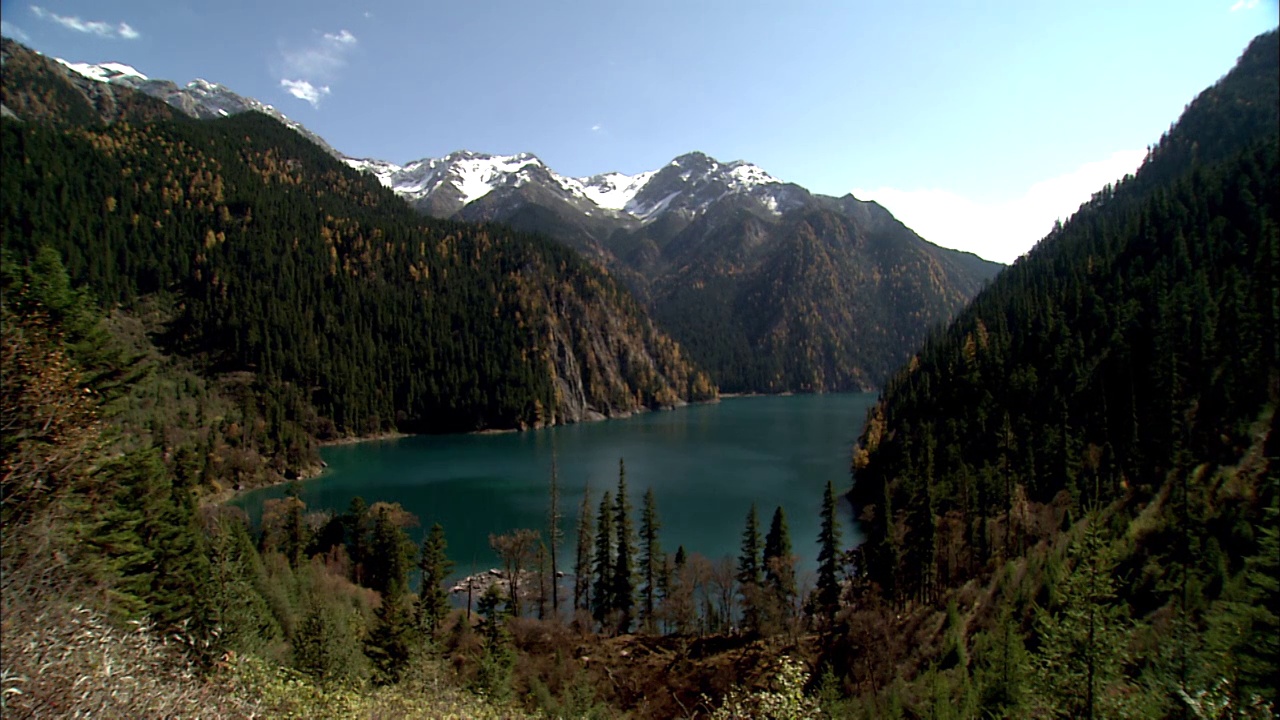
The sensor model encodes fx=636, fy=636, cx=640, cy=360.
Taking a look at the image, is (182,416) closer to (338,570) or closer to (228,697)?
(338,570)

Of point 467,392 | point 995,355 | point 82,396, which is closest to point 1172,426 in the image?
point 995,355

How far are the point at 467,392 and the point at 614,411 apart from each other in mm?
43139

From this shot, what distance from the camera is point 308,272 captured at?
150m

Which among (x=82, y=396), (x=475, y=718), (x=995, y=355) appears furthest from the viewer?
(x=995, y=355)

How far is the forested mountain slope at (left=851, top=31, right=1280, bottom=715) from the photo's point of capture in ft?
79.2

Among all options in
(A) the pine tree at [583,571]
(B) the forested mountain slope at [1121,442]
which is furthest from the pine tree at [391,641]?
(B) the forested mountain slope at [1121,442]

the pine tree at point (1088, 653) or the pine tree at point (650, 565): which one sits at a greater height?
the pine tree at point (1088, 653)

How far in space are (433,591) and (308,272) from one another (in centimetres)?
13715

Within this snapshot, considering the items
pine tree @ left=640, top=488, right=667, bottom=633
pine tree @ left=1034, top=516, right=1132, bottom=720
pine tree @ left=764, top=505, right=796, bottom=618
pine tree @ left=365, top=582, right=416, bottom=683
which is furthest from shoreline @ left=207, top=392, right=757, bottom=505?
pine tree @ left=1034, top=516, right=1132, bottom=720

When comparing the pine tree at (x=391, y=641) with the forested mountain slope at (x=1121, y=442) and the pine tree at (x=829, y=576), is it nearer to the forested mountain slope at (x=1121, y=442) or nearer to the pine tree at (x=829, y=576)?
the forested mountain slope at (x=1121, y=442)

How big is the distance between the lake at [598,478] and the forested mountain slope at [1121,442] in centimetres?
976

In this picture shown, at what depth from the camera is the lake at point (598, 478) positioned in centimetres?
6006

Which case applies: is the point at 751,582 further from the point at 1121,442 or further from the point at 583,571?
the point at 1121,442

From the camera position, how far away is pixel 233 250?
458ft
